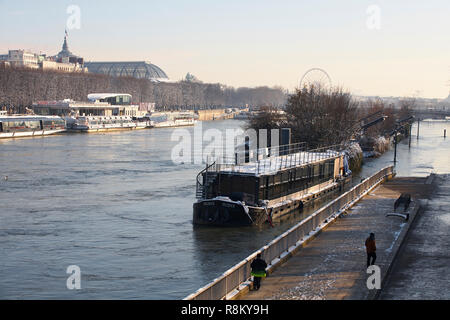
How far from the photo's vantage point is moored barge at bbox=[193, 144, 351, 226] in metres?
30.0

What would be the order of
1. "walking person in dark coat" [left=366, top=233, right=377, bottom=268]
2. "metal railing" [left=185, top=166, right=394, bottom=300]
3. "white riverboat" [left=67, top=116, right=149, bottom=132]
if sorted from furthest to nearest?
"white riverboat" [left=67, top=116, right=149, bottom=132]
"walking person in dark coat" [left=366, top=233, right=377, bottom=268]
"metal railing" [left=185, top=166, right=394, bottom=300]

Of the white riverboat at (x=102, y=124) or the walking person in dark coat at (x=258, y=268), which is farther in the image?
the white riverboat at (x=102, y=124)

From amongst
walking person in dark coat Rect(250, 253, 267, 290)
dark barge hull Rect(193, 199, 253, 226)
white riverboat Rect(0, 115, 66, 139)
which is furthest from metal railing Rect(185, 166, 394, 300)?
white riverboat Rect(0, 115, 66, 139)

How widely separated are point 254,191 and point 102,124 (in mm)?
86620

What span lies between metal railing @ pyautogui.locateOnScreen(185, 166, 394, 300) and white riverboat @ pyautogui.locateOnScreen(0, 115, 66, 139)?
6845cm

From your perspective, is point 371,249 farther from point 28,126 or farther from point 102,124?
point 102,124

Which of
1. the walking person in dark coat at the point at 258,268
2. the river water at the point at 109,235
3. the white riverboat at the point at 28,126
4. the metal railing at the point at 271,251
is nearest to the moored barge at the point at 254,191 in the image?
the river water at the point at 109,235

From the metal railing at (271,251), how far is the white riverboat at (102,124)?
8303 cm

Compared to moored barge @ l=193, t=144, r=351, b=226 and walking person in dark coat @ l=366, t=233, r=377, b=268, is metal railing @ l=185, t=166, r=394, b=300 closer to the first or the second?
walking person in dark coat @ l=366, t=233, r=377, b=268

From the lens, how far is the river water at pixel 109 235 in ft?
70.5

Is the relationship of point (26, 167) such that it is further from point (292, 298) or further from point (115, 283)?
point (292, 298)

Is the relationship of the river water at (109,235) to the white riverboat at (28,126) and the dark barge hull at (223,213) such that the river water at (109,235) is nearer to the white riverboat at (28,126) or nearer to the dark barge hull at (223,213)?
the dark barge hull at (223,213)

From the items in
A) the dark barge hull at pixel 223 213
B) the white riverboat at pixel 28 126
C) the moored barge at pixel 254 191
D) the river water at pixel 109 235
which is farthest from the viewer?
the white riverboat at pixel 28 126

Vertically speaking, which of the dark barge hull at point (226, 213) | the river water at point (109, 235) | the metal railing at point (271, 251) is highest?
the metal railing at point (271, 251)
